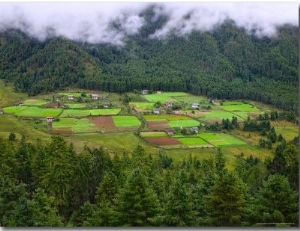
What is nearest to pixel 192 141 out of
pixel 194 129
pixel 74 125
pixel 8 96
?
pixel 194 129

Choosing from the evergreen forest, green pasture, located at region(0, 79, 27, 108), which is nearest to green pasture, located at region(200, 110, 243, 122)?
the evergreen forest

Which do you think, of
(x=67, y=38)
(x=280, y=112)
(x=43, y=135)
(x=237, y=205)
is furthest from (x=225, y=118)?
(x=67, y=38)

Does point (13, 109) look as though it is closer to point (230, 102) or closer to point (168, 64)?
point (230, 102)

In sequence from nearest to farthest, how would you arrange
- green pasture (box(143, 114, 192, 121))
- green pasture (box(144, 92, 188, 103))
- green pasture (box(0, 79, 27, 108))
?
green pasture (box(143, 114, 192, 121)), green pasture (box(0, 79, 27, 108)), green pasture (box(144, 92, 188, 103))

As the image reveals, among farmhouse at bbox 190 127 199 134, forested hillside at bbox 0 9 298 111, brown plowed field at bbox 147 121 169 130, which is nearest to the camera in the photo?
brown plowed field at bbox 147 121 169 130

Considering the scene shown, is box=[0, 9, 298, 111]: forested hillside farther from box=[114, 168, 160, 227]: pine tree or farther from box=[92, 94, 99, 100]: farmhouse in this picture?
box=[114, 168, 160, 227]: pine tree
